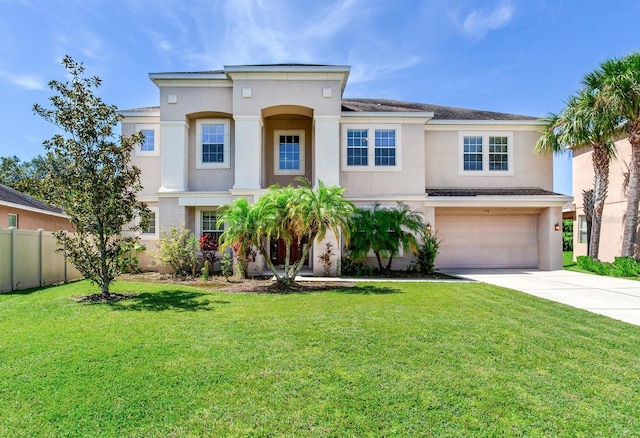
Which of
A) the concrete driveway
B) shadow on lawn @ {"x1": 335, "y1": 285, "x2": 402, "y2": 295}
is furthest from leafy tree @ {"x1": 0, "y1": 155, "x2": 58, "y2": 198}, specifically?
the concrete driveway

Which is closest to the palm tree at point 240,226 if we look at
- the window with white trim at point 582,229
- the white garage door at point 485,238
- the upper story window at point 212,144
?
the upper story window at point 212,144

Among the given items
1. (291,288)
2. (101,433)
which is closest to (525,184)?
(291,288)

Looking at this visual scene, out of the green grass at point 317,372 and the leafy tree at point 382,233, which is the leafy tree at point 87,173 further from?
the leafy tree at point 382,233

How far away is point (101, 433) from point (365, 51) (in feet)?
46.5

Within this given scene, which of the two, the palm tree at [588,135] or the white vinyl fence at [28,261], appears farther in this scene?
the palm tree at [588,135]

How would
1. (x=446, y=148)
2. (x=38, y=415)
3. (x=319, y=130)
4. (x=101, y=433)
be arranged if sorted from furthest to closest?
(x=446, y=148) < (x=319, y=130) < (x=38, y=415) < (x=101, y=433)

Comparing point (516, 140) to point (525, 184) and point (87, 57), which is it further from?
point (87, 57)

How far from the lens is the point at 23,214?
2034cm

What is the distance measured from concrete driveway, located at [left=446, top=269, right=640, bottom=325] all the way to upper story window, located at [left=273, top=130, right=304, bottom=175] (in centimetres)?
862

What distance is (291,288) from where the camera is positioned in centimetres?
1155

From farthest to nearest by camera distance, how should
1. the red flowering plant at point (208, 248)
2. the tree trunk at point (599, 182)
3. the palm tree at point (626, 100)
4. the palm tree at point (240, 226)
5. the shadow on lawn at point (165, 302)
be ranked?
1. the tree trunk at point (599, 182)
2. the palm tree at point (626, 100)
3. the red flowering plant at point (208, 248)
4. the palm tree at point (240, 226)
5. the shadow on lawn at point (165, 302)

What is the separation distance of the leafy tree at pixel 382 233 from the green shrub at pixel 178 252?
612 cm

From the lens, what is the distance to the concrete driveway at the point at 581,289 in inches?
350

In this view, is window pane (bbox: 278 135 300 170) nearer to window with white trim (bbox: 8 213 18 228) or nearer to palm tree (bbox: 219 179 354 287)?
palm tree (bbox: 219 179 354 287)
